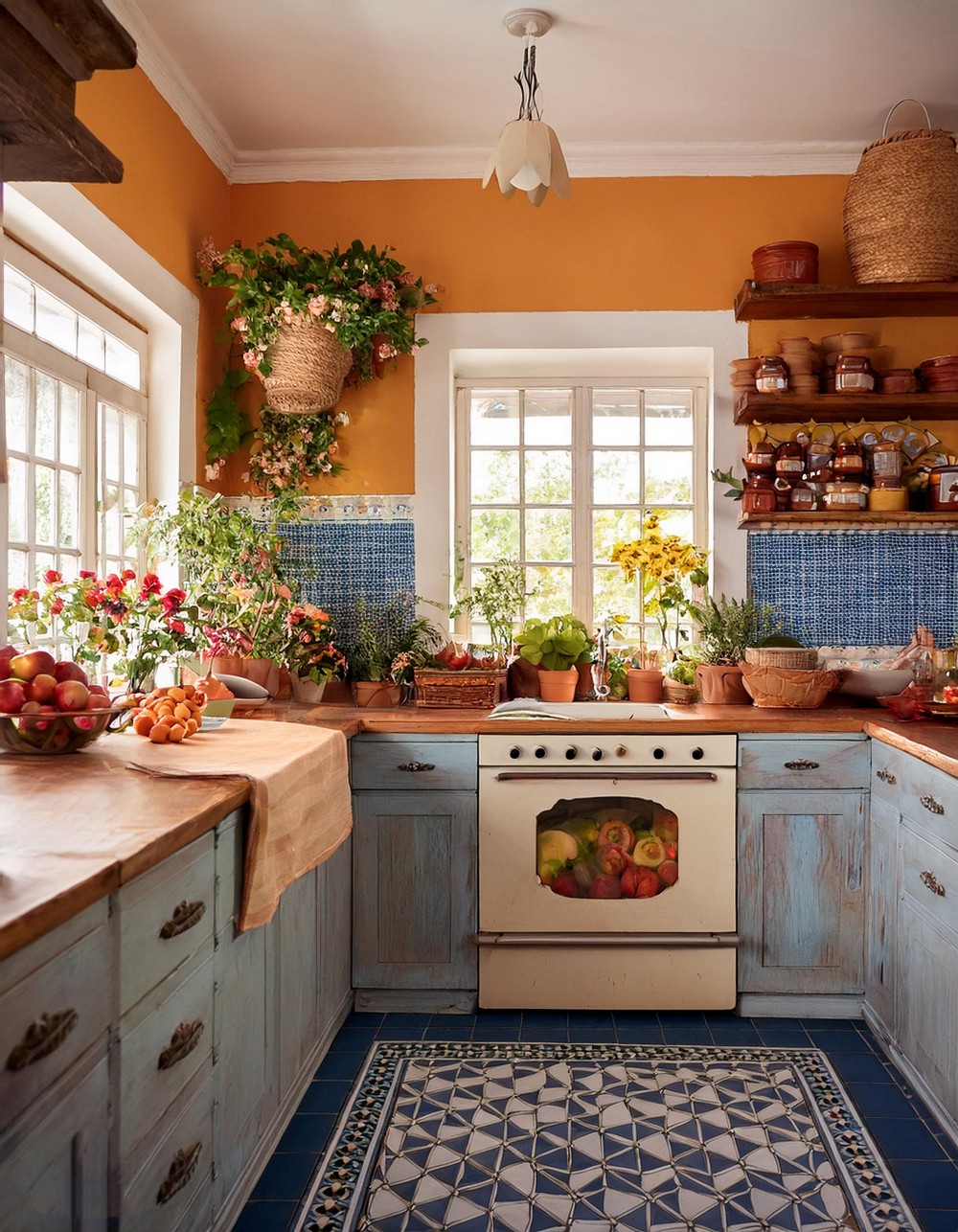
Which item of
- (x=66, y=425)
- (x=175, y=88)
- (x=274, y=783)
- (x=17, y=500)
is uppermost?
(x=175, y=88)

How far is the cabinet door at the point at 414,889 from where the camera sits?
3.06m

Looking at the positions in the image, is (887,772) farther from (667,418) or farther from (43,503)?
(43,503)

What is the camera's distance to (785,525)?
3.70m

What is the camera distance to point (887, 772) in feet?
9.43

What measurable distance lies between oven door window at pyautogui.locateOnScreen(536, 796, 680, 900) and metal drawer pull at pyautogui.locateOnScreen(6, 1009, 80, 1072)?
1.98 metres

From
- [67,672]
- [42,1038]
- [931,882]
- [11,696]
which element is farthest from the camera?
[931,882]

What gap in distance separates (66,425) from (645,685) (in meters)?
2.03

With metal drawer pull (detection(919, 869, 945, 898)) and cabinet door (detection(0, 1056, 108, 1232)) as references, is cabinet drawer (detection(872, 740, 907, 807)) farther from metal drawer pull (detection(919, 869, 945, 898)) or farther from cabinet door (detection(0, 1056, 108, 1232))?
cabinet door (detection(0, 1056, 108, 1232))

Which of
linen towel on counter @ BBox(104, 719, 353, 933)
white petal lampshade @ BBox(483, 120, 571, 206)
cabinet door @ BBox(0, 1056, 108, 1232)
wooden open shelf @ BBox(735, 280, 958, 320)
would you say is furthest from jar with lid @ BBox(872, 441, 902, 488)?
cabinet door @ BBox(0, 1056, 108, 1232)

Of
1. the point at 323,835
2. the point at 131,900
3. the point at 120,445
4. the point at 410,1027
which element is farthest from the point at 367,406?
the point at 131,900

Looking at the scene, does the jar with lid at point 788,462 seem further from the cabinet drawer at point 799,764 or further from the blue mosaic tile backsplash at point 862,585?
the cabinet drawer at point 799,764

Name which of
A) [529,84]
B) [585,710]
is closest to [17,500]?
[585,710]

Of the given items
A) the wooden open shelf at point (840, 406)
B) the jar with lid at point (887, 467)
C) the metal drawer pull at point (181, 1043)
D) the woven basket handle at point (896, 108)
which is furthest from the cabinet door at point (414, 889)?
the woven basket handle at point (896, 108)

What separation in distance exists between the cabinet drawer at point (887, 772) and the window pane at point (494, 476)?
1.69m
